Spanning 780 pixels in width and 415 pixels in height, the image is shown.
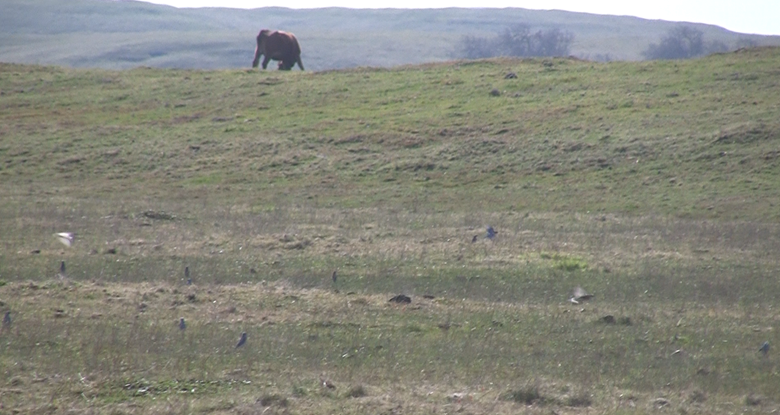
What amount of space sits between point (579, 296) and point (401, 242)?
5512 millimetres

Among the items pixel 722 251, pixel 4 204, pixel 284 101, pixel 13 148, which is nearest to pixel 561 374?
pixel 722 251

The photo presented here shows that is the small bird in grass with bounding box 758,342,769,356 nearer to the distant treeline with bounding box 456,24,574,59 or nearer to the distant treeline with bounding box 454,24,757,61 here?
the distant treeline with bounding box 456,24,574,59

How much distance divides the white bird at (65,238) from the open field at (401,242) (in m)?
0.49

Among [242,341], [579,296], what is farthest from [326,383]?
[579,296]

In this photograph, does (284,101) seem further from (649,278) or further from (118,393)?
(118,393)

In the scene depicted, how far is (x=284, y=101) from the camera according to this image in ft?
147

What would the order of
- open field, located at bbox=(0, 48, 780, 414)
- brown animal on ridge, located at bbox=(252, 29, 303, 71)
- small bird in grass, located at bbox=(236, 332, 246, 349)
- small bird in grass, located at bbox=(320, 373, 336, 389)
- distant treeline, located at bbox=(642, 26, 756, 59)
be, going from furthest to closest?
distant treeline, located at bbox=(642, 26, 756, 59) < brown animal on ridge, located at bbox=(252, 29, 303, 71) < small bird in grass, located at bbox=(236, 332, 246, 349) < open field, located at bbox=(0, 48, 780, 414) < small bird in grass, located at bbox=(320, 373, 336, 389)

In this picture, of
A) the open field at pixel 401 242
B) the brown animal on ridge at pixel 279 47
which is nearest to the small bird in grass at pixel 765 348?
the open field at pixel 401 242

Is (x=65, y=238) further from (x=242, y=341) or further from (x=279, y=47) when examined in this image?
(x=279, y=47)

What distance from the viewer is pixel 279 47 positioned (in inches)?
2240

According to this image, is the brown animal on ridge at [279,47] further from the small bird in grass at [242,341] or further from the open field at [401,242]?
the small bird in grass at [242,341]

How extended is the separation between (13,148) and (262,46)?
72.2 feet

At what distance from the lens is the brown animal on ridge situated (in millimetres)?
56281

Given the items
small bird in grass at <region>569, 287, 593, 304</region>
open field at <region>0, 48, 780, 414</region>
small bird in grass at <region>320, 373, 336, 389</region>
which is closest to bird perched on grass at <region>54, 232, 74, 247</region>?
open field at <region>0, 48, 780, 414</region>
